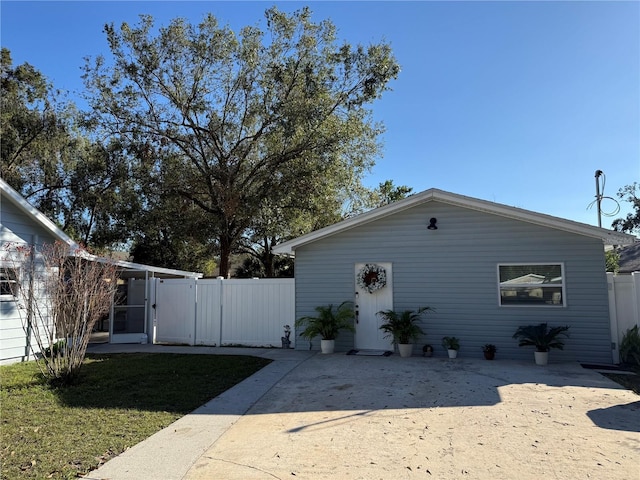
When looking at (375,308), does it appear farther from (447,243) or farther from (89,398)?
(89,398)

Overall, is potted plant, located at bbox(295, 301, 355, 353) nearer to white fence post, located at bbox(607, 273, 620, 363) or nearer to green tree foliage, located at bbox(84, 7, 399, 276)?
white fence post, located at bbox(607, 273, 620, 363)

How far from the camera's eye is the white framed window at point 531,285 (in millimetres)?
8461

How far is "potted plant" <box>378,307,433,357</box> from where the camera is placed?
8836 millimetres

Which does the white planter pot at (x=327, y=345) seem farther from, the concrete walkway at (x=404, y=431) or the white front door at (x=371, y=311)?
the concrete walkway at (x=404, y=431)

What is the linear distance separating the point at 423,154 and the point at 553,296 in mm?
9482

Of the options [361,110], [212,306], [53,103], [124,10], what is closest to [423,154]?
[361,110]

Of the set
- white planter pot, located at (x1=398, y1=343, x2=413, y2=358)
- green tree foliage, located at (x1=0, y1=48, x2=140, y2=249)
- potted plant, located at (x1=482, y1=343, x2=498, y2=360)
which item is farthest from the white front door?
green tree foliage, located at (x1=0, y1=48, x2=140, y2=249)

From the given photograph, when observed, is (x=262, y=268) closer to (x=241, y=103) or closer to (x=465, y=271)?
(x=241, y=103)

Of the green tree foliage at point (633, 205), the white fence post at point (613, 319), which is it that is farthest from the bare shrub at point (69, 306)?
the green tree foliage at point (633, 205)

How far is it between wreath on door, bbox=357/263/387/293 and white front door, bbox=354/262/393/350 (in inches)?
2.3

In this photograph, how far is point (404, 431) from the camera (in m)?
4.46

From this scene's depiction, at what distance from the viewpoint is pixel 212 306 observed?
10.9m

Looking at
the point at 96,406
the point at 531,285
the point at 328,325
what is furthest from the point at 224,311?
the point at 531,285

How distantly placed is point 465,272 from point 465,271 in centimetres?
2
